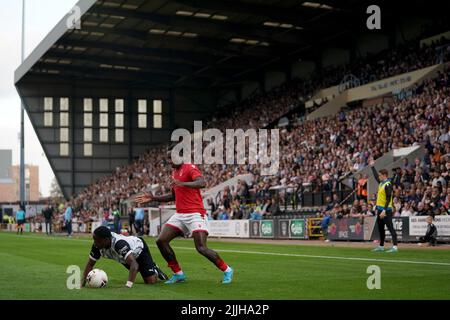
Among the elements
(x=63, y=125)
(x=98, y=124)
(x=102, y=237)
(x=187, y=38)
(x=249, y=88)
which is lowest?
(x=102, y=237)

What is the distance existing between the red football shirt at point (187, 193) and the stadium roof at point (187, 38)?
33.8m

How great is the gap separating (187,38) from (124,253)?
4472 centimetres

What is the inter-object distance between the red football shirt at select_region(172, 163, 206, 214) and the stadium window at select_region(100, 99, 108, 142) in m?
61.9

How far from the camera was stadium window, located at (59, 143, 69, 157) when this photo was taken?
2845 inches

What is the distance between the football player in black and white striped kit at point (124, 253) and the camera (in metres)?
11.2

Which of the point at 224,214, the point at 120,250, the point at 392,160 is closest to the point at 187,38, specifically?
the point at 224,214

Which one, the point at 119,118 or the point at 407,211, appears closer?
the point at 407,211

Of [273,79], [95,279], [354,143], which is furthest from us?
[273,79]

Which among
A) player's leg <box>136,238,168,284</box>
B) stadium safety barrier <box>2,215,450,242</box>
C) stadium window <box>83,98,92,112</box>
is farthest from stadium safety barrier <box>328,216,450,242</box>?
stadium window <box>83,98,92,112</box>

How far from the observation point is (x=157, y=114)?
7412cm

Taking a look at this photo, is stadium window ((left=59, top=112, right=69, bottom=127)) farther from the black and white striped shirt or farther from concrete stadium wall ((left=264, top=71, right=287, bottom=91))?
the black and white striped shirt

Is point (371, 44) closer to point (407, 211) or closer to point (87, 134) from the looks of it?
point (407, 211)

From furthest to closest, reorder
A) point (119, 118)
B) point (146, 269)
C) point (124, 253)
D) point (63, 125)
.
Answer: point (119, 118) < point (63, 125) < point (146, 269) < point (124, 253)

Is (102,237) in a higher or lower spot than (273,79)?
lower
